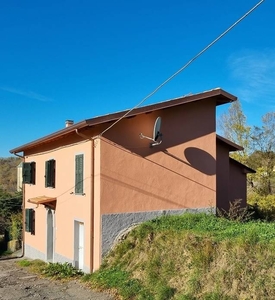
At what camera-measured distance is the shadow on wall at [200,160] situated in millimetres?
12312

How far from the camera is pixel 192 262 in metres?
8.05

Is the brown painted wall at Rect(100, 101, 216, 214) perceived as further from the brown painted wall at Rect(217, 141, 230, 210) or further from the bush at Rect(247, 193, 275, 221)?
the bush at Rect(247, 193, 275, 221)

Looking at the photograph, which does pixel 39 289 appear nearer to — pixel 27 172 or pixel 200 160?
pixel 200 160

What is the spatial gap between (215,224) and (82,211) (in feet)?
14.3

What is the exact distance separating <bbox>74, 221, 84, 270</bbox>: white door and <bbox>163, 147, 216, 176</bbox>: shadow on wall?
13.6 ft

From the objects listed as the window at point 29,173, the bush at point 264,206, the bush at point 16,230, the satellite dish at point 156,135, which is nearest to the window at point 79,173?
the satellite dish at point 156,135

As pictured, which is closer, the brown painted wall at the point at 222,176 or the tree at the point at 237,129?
the brown painted wall at the point at 222,176

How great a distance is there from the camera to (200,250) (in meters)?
8.12

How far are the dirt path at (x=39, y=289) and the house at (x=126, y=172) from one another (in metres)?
1.16

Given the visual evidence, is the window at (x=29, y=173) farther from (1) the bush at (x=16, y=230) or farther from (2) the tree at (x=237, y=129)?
(2) the tree at (x=237, y=129)

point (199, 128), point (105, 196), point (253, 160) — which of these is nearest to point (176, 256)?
point (105, 196)

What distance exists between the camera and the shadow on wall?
485 inches

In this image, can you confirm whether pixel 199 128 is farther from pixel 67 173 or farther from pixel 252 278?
pixel 252 278

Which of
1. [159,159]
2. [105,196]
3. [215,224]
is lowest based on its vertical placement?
[215,224]
